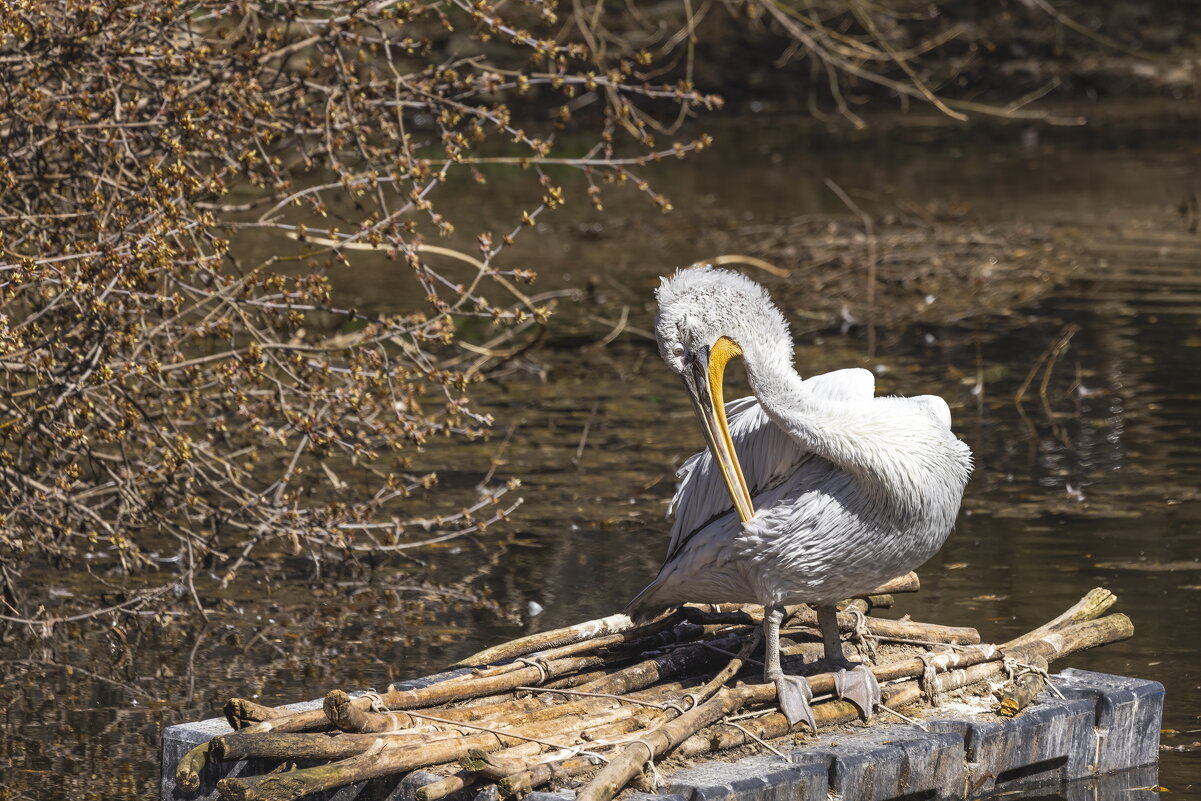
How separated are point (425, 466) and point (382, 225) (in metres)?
3.14

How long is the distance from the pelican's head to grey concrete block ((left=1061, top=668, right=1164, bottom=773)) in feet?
4.28

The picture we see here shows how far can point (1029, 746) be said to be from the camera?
5.11 meters

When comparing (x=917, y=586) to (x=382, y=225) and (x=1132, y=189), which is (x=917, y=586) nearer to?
(x=382, y=225)

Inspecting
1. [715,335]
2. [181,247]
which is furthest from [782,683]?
[181,247]

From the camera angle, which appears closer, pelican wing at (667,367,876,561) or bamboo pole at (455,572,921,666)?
pelican wing at (667,367,876,561)

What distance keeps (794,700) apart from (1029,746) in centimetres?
80

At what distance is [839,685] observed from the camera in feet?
16.3

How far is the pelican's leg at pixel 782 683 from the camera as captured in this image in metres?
4.84

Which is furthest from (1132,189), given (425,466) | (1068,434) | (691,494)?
(691,494)

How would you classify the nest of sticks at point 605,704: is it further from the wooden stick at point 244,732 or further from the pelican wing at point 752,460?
the pelican wing at point 752,460

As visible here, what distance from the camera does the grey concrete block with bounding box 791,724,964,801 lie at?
4699 mm

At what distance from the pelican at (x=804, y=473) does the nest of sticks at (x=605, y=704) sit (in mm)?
223

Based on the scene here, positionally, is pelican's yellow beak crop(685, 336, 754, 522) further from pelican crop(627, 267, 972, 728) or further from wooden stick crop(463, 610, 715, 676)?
wooden stick crop(463, 610, 715, 676)

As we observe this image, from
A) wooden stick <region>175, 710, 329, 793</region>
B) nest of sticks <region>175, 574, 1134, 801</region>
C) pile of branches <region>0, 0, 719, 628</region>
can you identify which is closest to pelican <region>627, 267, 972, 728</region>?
nest of sticks <region>175, 574, 1134, 801</region>
